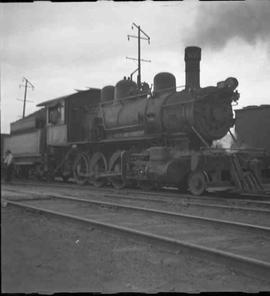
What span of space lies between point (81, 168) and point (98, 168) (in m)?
0.99

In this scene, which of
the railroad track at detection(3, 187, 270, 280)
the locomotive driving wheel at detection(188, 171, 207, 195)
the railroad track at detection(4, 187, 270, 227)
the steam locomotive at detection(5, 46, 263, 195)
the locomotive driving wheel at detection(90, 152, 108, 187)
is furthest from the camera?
the locomotive driving wheel at detection(90, 152, 108, 187)

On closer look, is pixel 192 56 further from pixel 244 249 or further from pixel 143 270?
pixel 143 270

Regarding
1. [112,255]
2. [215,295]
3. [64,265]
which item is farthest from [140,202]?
[64,265]

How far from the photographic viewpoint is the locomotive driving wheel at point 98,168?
15.6 meters

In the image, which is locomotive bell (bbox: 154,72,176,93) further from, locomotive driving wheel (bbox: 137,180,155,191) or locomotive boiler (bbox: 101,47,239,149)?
locomotive driving wheel (bbox: 137,180,155,191)

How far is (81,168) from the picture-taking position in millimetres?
Result: 16688

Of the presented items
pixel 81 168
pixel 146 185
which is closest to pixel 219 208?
pixel 146 185

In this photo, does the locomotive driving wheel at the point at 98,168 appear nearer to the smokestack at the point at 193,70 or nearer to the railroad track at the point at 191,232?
the smokestack at the point at 193,70

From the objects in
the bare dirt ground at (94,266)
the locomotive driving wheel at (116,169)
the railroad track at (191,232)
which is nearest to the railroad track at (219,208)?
the railroad track at (191,232)

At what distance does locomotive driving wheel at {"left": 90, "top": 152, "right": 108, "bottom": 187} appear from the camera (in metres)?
15.6

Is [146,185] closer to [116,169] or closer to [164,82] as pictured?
[116,169]

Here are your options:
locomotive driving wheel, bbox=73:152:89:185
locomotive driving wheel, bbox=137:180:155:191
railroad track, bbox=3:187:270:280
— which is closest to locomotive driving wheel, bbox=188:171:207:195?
locomotive driving wheel, bbox=137:180:155:191

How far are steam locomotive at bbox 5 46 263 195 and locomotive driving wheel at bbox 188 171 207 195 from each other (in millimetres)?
26

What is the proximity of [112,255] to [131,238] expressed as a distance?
3.25ft
